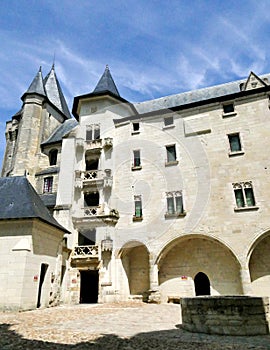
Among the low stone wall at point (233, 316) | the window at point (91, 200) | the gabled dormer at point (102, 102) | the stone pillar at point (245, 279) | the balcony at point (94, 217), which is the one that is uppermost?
the gabled dormer at point (102, 102)

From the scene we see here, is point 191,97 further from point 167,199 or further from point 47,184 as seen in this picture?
point 47,184

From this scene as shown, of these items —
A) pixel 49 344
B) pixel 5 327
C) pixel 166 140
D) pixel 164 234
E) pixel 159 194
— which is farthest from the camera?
pixel 166 140

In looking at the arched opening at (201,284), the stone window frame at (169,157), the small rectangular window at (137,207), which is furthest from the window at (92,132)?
the arched opening at (201,284)

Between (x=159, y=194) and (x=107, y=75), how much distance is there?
1276 cm

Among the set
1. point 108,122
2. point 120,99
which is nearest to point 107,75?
point 120,99

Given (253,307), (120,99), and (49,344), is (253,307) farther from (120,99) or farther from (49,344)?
(120,99)

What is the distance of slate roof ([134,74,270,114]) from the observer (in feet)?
68.0

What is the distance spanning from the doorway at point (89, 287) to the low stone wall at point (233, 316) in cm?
1162

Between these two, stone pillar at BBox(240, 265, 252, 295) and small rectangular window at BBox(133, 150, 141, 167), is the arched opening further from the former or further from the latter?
small rectangular window at BBox(133, 150, 141, 167)

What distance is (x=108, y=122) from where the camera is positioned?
67.5ft

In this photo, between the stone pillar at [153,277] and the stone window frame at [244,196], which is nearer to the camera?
the stone window frame at [244,196]

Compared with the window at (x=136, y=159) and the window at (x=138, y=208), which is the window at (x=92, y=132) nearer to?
the window at (x=136, y=159)

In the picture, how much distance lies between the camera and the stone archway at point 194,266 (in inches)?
595

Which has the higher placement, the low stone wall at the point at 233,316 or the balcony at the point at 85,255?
the balcony at the point at 85,255
